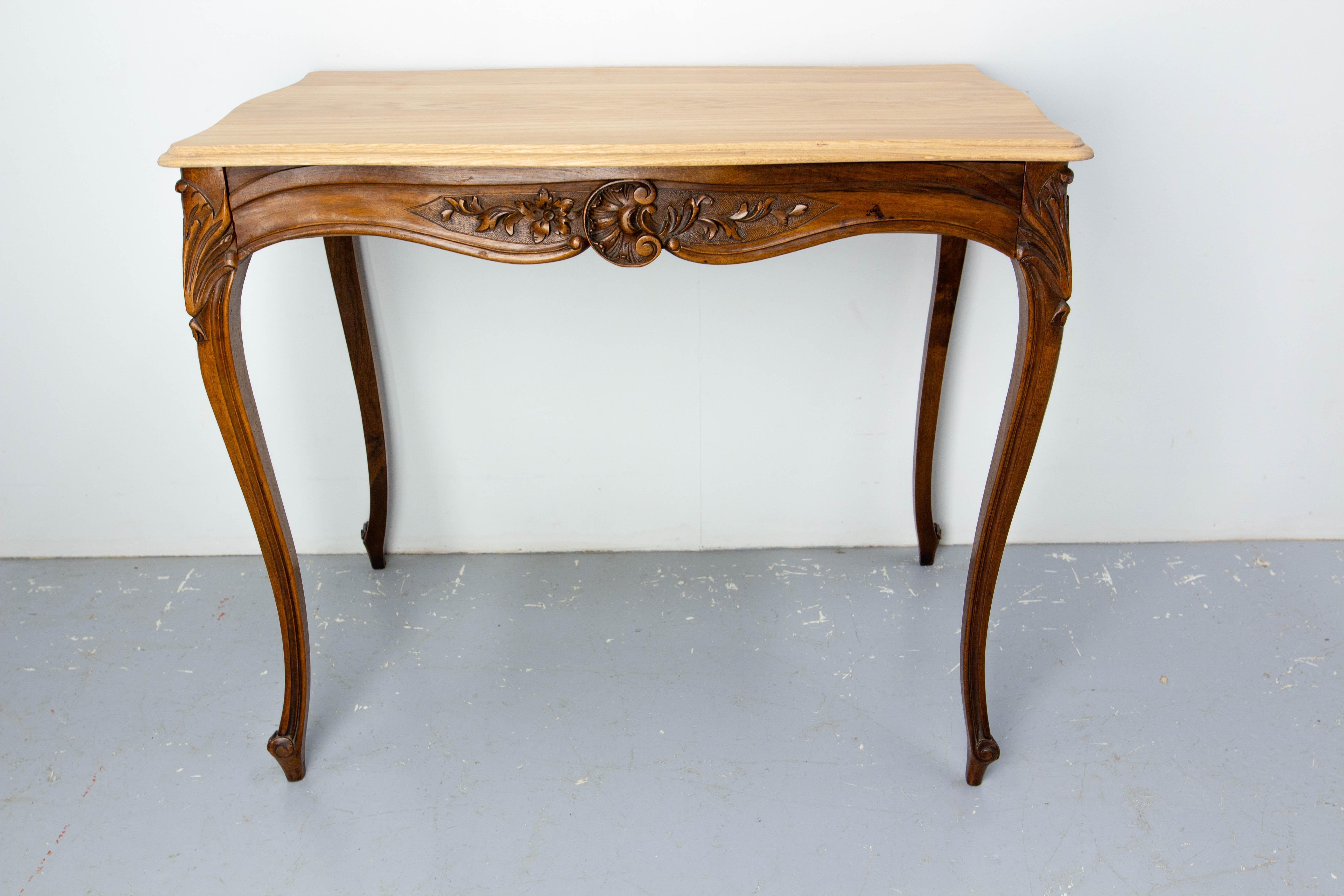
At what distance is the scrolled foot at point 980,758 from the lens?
4.43 feet

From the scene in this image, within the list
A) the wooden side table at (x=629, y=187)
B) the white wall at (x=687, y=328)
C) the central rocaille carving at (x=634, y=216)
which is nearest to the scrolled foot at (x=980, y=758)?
the wooden side table at (x=629, y=187)

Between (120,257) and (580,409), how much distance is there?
880 millimetres

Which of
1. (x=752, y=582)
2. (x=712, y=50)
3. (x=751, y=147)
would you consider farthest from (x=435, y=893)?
(x=712, y=50)

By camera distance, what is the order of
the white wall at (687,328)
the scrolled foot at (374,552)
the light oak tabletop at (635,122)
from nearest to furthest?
the light oak tabletop at (635,122)
the white wall at (687,328)
the scrolled foot at (374,552)

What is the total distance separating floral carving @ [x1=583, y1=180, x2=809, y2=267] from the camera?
3.46 ft

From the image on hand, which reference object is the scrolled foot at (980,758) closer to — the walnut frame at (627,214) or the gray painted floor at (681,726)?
the gray painted floor at (681,726)

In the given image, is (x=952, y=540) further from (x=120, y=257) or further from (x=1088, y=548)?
(x=120, y=257)

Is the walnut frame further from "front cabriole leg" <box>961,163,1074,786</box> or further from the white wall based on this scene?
the white wall

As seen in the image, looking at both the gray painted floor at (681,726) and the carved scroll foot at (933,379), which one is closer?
the gray painted floor at (681,726)

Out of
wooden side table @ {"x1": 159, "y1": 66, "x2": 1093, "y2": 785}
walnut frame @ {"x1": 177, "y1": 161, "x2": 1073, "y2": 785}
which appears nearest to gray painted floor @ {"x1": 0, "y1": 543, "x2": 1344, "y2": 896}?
wooden side table @ {"x1": 159, "y1": 66, "x2": 1093, "y2": 785}

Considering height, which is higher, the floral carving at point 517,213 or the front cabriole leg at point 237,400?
the floral carving at point 517,213

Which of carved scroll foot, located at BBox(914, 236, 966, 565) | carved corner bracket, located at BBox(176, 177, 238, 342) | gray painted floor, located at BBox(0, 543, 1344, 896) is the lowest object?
gray painted floor, located at BBox(0, 543, 1344, 896)

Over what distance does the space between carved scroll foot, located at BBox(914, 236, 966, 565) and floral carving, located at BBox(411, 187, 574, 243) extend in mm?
774

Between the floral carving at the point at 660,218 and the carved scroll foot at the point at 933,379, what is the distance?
61 cm
